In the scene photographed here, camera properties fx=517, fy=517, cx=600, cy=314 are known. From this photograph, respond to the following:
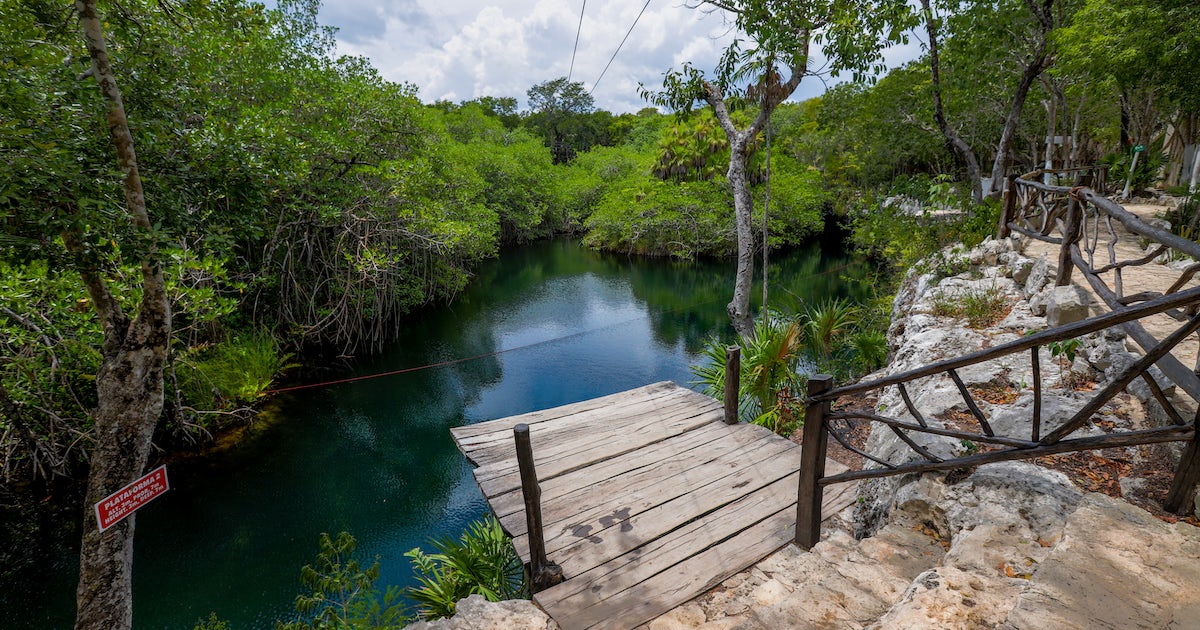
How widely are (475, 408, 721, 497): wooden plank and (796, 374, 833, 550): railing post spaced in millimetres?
1599

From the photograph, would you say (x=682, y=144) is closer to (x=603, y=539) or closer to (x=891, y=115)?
(x=891, y=115)

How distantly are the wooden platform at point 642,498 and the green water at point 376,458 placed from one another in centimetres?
257

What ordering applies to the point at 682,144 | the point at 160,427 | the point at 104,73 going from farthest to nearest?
the point at 682,144, the point at 160,427, the point at 104,73

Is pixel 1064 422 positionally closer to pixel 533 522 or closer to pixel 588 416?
pixel 533 522

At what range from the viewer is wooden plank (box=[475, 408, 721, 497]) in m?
3.73

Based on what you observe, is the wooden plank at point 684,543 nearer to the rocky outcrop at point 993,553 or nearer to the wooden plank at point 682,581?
the wooden plank at point 682,581

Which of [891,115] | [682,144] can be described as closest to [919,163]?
[891,115]

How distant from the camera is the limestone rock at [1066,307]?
343cm

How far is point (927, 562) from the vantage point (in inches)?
86.1

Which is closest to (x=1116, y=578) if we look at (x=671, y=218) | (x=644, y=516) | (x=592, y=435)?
(x=644, y=516)

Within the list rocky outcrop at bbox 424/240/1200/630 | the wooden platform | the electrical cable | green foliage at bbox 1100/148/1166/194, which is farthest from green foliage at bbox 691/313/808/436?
green foliage at bbox 1100/148/1166/194

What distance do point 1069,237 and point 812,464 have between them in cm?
316

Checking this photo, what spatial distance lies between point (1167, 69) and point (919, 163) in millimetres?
18527

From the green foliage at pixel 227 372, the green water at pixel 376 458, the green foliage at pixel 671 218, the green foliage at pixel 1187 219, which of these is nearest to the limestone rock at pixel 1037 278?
the green foliage at pixel 1187 219
